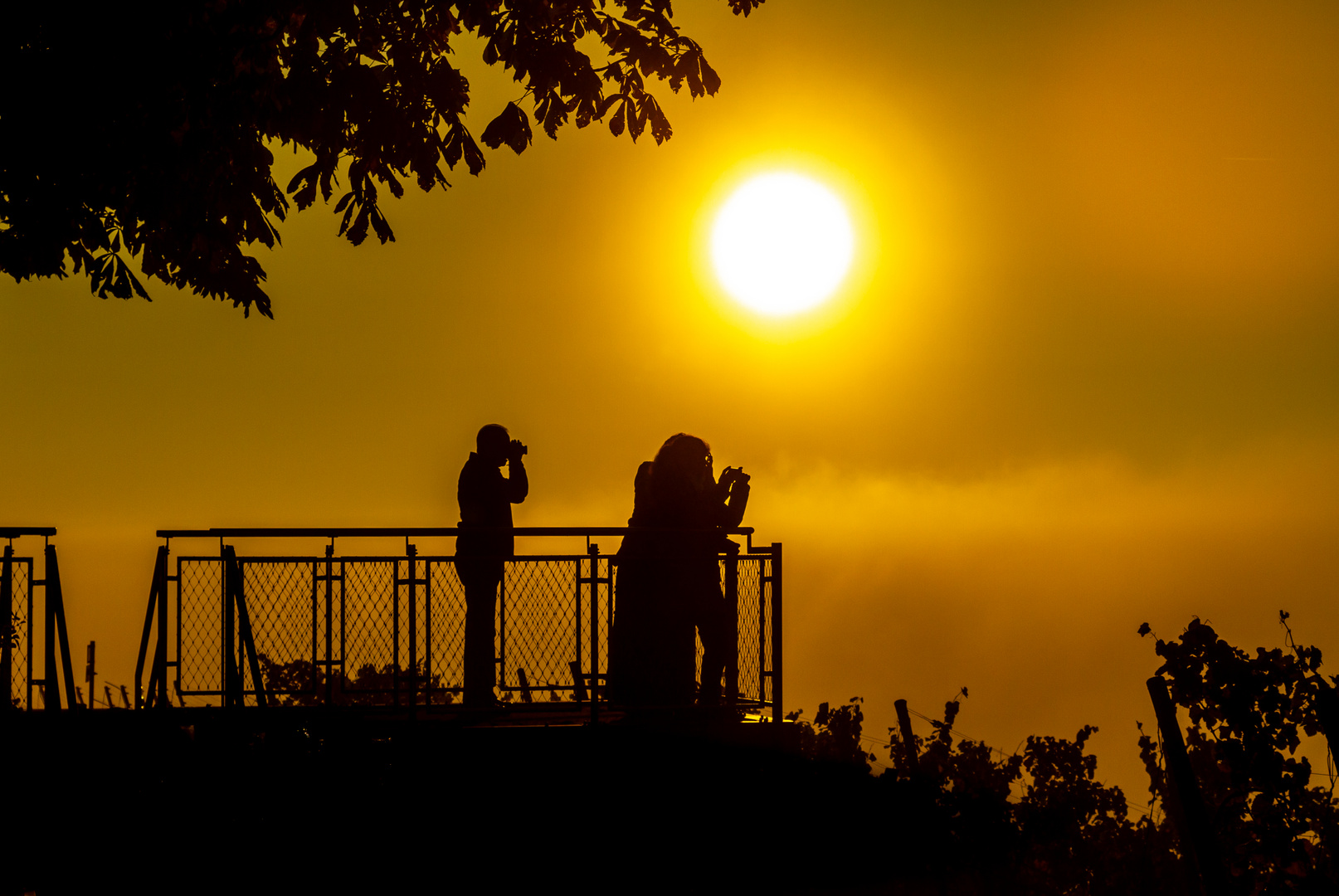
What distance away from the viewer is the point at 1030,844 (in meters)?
12.6

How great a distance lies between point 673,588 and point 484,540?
146cm

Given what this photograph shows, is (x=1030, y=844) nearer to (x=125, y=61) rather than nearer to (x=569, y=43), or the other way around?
(x=569, y=43)

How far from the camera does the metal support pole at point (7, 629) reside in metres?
9.18

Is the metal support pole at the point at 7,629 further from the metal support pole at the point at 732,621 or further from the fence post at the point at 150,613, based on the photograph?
the metal support pole at the point at 732,621

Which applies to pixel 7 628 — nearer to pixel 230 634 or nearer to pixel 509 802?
pixel 230 634

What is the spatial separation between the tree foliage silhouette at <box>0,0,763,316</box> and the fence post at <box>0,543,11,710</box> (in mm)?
2138

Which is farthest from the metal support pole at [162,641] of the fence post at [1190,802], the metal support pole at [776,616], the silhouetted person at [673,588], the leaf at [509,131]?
the fence post at [1190,802]

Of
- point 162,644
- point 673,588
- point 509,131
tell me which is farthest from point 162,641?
point 509,131

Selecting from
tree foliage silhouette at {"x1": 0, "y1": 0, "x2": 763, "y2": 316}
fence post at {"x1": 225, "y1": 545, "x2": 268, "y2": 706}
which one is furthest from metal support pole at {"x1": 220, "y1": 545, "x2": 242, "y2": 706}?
tree foliage silhouette at {"x1": 0, "y1": 0, "x2": 763, "y2": 316}

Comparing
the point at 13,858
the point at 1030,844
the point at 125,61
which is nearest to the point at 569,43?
the point at 125,61

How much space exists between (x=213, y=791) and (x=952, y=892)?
616 cm

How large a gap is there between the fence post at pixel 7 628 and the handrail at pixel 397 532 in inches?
40.8

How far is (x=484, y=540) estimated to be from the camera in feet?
32.1

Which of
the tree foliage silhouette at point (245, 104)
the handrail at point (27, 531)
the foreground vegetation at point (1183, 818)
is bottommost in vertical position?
the foreground vegetation at point (1183, 818)
